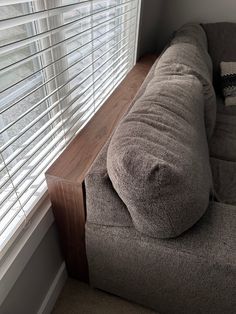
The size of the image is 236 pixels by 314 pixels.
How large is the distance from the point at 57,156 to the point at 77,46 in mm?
465

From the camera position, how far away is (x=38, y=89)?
2.73 feet

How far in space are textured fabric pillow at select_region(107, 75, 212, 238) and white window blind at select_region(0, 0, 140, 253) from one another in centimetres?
29

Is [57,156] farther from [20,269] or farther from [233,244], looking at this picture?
[233,244]

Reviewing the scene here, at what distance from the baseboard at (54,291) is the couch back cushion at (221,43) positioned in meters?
1.69

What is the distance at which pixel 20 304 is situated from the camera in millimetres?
938

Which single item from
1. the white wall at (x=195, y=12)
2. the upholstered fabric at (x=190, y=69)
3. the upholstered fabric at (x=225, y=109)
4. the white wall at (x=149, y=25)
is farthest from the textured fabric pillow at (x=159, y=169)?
the white wall at (x=195, y=12)

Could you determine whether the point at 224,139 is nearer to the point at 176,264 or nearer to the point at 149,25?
the point at 176,264

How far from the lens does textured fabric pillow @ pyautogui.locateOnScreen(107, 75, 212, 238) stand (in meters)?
0.73

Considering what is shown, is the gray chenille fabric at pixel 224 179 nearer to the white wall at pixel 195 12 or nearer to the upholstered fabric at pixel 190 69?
the upholstered fabric at pixel 190 69

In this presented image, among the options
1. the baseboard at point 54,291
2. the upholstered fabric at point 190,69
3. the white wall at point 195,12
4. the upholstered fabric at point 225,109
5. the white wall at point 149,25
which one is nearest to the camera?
the baseboard at point 54,291

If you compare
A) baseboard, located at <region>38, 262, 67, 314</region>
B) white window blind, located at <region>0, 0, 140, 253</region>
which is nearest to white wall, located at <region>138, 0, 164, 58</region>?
white window blind, located at <region>0, 0, 140, 253</region>

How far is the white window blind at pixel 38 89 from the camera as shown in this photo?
2.48 feet

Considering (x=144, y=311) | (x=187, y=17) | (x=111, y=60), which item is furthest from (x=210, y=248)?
(x=187, y=17)

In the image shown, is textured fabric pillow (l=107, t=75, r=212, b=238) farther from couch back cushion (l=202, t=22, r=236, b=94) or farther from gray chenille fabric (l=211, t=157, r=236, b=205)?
couch back cushion (l=202, t=22, r=236, b=94)
